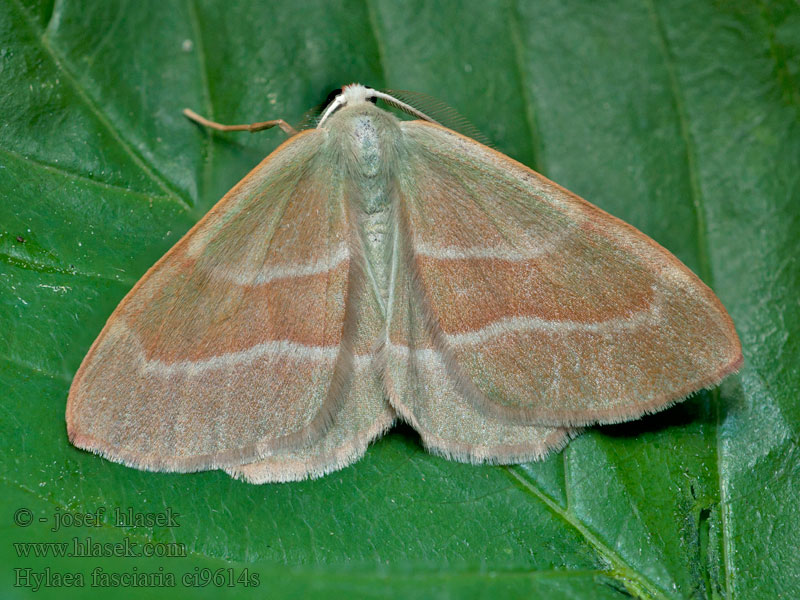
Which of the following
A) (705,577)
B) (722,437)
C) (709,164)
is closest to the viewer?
(705,577)

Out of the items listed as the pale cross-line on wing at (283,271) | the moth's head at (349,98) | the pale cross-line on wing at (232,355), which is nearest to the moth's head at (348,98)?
the moth's head at (349,98)

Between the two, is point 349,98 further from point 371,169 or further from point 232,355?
point 232,355

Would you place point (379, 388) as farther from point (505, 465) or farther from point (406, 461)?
point (505, 465)

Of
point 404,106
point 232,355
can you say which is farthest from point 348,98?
point 232,355

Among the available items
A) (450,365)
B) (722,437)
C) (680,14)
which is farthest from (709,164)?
(450,365)

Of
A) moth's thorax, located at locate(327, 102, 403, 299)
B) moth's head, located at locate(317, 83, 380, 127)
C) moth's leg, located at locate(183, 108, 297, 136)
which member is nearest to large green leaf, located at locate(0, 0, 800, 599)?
moth's leg, located at locate(183, 108, 297, 136)

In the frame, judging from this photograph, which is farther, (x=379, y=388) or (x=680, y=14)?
(x=680, y=14)
